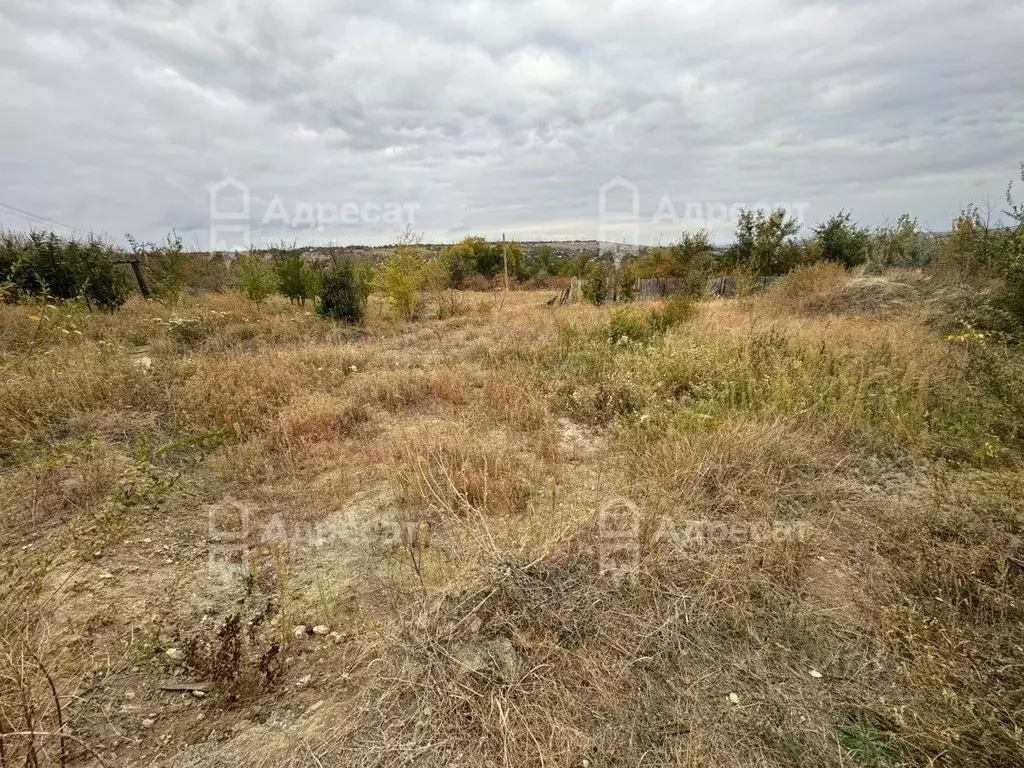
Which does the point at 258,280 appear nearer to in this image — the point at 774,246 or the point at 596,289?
the point at 596,289

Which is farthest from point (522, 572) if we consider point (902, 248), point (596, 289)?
point (902, 248)

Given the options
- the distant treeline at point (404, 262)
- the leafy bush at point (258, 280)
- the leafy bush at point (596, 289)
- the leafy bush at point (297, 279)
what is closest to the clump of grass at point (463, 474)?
the distant treeline at point (404, 262)

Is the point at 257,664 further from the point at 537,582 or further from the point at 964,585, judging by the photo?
the point at 964,585

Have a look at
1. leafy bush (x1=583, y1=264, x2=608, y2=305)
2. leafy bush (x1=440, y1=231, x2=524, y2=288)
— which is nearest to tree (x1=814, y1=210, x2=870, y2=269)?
leafy bush (x1=583, y1=264, x2=608, y2=305)

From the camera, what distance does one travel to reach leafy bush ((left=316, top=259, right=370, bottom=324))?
10656mm

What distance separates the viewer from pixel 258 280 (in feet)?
37.7

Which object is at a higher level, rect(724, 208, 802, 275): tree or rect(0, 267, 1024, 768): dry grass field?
rect(724, 208, 802, 275): tree

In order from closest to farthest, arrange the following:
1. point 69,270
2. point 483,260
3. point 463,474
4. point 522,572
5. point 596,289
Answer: point 522,572 < point 463,474 < point 69,270 < point 596,289 < point 483,260

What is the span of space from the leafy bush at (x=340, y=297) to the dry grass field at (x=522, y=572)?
18.8ft

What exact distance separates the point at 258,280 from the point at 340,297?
100 inches

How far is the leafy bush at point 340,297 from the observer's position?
10.7 m

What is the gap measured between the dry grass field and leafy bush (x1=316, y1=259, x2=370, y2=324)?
5736mm

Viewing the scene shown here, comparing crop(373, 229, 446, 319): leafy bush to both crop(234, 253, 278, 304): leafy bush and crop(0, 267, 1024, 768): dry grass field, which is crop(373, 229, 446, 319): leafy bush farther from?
crop(0, 267, 1024, 768): dry grass field

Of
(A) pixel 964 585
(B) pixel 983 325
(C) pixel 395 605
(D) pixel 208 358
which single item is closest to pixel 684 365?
(A) pixel 964 585
